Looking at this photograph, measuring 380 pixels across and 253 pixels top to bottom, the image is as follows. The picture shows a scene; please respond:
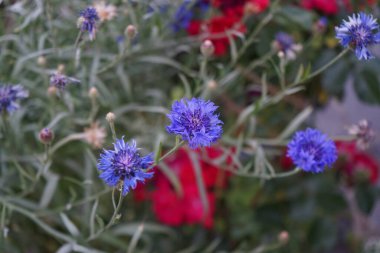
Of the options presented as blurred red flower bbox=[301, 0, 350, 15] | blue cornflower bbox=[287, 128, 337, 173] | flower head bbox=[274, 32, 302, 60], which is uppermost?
blurred red flower bbox=[301, 0, 350, 15]

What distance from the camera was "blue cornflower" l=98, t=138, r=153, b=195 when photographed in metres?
0.51

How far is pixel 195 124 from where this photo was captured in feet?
1.67

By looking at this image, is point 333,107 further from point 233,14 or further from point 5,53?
point 5,53

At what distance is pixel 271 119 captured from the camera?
1.27 metres

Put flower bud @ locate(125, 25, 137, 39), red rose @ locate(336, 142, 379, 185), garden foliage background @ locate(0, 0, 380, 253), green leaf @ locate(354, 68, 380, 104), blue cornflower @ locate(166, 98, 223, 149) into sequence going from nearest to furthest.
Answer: blue cornflower @ locate(166, 98, 223, 149) → flower bud @ locate(125, 25, 137, 39) → garden foliage background @ locate(0, 0, 380, 253) → green leaf @ locate(354, 68, 380, 104) → red rose @ locate(336, 142, 379, 185)

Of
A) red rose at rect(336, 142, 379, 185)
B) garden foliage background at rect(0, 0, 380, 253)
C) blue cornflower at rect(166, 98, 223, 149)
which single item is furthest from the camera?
red rose at rect(336, 142, 379, 185)

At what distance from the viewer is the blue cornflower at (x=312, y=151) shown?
634 mm

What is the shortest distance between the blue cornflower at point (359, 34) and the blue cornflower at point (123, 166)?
249mm

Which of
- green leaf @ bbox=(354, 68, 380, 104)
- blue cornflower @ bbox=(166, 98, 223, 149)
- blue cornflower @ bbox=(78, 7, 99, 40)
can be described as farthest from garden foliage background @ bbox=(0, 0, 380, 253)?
blue cornflower @ bbox=(166, 98, 223, 149)

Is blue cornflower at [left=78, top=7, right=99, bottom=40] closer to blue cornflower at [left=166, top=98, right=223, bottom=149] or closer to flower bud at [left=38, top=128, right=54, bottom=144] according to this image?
flower bud at [left=38, top=128, right=54, bottom=144]

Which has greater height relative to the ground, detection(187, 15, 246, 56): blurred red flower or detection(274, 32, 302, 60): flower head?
detection(187, 15, 246, 56): blurred red flower

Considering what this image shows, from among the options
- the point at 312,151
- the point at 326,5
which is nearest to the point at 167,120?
the point at 326,5

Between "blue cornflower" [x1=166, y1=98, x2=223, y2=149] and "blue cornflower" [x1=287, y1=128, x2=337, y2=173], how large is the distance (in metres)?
0.16

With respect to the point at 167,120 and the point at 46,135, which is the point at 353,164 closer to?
the point at 167,120
